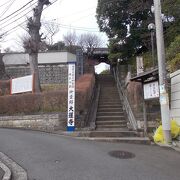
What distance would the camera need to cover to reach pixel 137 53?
26984 millimetres

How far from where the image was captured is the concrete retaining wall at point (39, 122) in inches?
627

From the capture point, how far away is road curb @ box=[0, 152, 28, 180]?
782 cm

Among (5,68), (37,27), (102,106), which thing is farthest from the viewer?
(5,68)

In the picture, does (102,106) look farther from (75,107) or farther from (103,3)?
(103,3)

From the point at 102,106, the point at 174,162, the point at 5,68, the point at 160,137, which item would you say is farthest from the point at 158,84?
the point at 5,68

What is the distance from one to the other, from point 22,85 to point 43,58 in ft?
33.1

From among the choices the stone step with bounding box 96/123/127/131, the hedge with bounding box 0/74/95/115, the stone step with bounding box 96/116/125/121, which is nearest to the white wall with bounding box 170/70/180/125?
the stone step with bounding box 96/123/127/131

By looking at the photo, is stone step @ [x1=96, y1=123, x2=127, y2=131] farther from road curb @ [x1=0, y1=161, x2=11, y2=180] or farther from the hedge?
road curb @ [x1=0, y1=161, x2=11, y2=180]

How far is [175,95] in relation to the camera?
12.9 metres

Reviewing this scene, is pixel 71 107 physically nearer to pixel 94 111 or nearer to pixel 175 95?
pixel 94 111

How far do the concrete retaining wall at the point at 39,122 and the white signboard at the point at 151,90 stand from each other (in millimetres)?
4490

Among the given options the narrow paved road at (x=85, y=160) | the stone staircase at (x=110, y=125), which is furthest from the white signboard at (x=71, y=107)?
the narrow paved road at (x=85, y=160)

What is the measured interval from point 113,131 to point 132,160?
15.2ft

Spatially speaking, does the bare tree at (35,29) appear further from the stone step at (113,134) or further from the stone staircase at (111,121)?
the stone step at (113,134)
